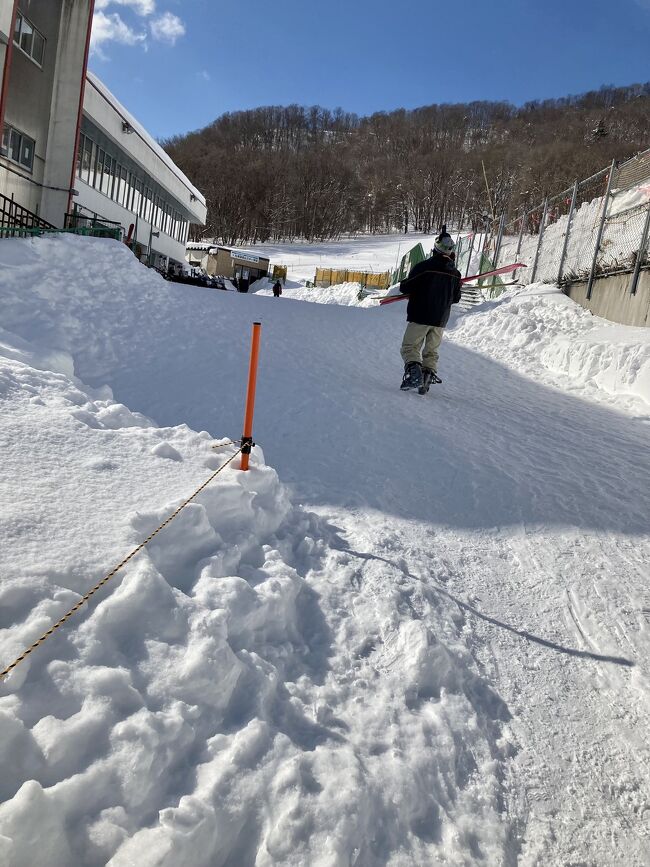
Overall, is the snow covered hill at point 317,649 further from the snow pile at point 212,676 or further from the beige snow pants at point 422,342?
the beige snow pants at point 422,342

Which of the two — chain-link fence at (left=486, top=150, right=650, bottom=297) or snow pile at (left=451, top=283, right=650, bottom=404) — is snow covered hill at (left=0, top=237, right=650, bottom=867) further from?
chain-link fence at (left=486, top=150, right=650, bottom=297)

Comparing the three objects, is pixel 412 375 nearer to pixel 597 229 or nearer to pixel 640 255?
pixel 640 255

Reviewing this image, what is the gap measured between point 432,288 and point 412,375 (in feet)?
3.99

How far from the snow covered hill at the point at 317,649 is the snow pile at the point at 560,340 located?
11.7 feet

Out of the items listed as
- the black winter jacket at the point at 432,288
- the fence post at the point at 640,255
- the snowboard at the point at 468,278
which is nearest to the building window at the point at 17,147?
the snowboard at the point at 468,278

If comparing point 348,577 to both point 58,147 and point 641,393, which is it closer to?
point 641,393

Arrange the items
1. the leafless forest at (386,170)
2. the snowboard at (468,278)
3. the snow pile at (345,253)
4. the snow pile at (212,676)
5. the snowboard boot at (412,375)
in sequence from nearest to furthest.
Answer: the snow pile at (212,676)
the snowboard at (468,278)
the snowboard boot at (412,375)
the snow pile at (345,253)
the leafless forest at (386,170)

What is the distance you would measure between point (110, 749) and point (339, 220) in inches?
3822

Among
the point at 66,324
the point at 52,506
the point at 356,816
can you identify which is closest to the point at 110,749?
the point at 356,816

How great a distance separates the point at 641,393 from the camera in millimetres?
8047

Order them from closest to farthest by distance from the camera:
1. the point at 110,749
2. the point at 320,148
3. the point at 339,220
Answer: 1. the point at 110,749
2. the point at 339,220
3. the point at 320,148

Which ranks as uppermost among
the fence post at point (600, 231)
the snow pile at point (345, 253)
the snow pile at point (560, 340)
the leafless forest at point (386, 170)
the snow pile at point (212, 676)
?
the leafless forest at point (386, 170)

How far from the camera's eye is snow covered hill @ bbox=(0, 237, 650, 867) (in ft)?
5.87

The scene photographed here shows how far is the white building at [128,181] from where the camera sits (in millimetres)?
21109
